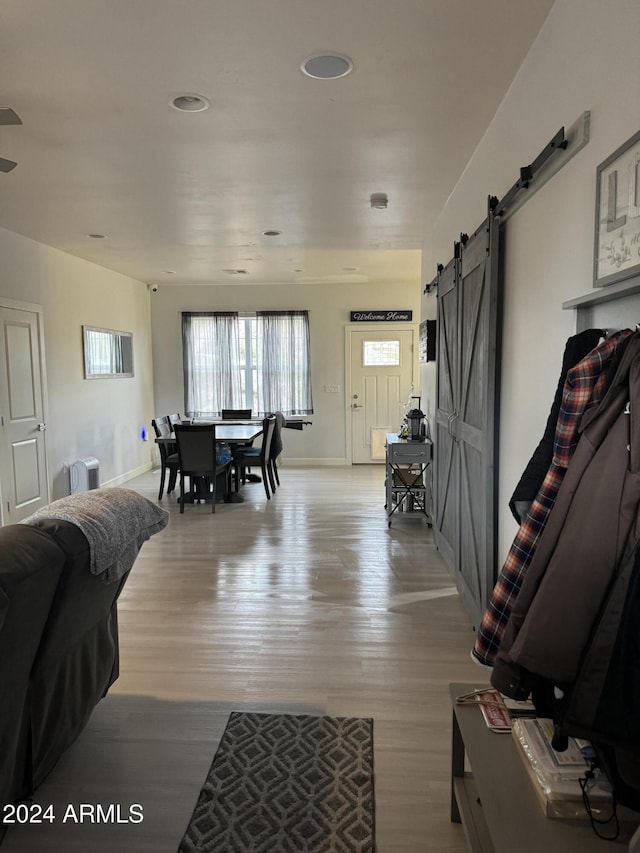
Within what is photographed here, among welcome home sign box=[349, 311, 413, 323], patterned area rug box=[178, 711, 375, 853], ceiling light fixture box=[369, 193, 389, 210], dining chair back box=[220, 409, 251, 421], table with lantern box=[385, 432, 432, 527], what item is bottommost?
patterned area rug box=[178, 711, 375, 853]

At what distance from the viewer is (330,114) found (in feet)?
9.96

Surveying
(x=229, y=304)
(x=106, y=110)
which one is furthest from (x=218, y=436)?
(x=106, y=110)

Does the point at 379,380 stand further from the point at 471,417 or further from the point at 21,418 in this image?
the point at 471,417

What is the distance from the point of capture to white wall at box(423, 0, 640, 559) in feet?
5.64

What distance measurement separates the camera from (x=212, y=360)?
9.04 meters

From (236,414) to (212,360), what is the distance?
1092mm

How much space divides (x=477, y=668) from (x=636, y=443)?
2019 mm

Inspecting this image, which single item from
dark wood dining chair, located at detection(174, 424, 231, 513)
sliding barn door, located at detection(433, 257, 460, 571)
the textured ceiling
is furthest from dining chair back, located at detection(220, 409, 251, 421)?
sliding barn door, located at detection(433, 257, 460, 571)

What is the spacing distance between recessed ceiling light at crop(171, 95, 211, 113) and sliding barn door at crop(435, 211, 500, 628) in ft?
5.22

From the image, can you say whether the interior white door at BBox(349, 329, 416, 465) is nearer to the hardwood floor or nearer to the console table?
the hardwood floor

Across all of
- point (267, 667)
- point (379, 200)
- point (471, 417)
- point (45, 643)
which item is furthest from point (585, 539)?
point (379, 200)

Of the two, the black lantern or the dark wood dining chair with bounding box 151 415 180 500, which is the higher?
the black lantern

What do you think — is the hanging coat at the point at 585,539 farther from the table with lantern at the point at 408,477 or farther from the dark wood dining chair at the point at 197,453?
the dark wood dining chair at the point at 197,453


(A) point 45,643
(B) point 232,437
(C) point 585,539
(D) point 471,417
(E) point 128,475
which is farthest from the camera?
(E) point 128,475
